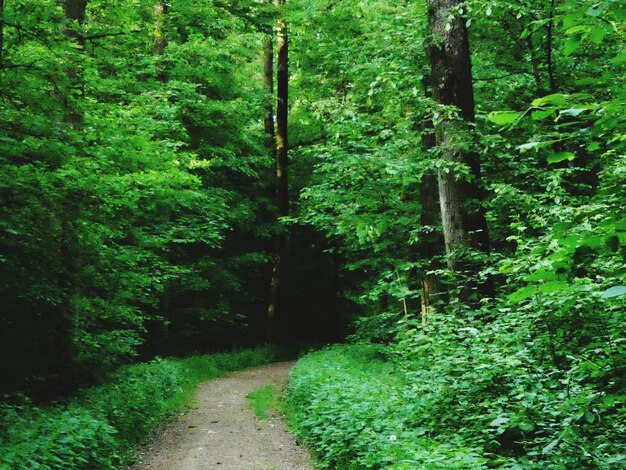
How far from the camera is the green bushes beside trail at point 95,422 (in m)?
5.65

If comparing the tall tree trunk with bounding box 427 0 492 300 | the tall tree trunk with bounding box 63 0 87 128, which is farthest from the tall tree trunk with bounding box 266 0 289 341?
the tall tree trunk with bounding box 427 0 492 300

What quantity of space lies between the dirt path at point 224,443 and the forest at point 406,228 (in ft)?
1.35

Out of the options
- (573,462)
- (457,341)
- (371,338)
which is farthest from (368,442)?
(371,338)

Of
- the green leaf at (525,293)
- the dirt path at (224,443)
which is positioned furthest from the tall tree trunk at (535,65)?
the green leaf at (525,293)

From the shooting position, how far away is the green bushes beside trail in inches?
222

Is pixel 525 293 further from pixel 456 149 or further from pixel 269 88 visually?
pixel 269 88

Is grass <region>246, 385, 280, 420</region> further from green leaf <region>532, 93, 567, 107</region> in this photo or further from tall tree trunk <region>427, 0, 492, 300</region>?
green leaf <region>532, 93, 567, 107</region>

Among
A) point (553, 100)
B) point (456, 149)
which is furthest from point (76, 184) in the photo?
point (553, 100)

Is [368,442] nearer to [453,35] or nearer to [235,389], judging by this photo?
[453,35]

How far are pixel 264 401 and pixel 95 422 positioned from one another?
18.0 feet

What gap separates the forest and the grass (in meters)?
0.48

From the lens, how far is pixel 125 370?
469 inches

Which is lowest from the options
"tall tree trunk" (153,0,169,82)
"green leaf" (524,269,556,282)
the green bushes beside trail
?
the green bushes beside trail

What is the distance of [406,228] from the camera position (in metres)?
12.9
